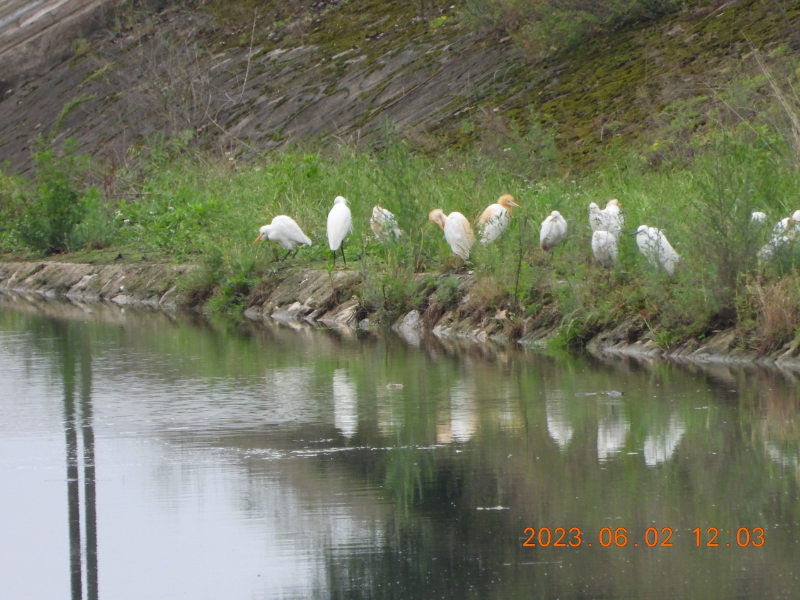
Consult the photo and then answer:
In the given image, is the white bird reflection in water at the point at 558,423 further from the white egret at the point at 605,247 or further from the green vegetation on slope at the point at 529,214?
the white egret at the point at 605,247

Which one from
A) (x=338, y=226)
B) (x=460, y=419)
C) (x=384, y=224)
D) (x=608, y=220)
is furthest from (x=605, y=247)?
(x=338, y=226)

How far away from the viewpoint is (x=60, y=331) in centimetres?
1581

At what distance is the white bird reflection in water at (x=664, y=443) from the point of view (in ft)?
23.2

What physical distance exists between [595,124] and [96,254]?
31.1ft

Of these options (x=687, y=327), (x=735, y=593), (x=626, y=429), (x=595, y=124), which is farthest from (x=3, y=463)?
(x=595, y=124)

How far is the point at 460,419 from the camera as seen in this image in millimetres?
8469

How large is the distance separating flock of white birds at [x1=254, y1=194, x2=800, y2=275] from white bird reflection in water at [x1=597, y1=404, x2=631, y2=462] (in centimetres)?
339

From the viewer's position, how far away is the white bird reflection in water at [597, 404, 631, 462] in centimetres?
731

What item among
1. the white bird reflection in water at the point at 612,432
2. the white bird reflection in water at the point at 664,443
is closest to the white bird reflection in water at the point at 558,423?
the white bird reflection in water at the point at 612,432

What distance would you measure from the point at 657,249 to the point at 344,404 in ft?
12.7

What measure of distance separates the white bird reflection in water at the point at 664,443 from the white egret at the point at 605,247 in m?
4.48

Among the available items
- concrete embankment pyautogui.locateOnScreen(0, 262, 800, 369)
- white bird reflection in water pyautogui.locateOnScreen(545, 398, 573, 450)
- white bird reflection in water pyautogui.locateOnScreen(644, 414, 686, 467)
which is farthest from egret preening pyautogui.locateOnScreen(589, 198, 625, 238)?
white bird reflection in water pyautogui.locateOnScreen(644, 414, 686, 467)

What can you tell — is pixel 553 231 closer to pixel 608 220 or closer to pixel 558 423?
pixel 608 220

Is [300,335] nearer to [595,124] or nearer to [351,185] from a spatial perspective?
[351,185]
